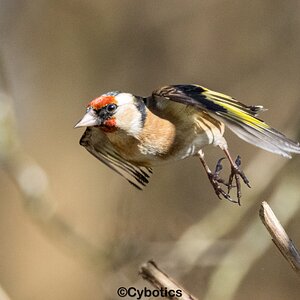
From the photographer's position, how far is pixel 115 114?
239cm

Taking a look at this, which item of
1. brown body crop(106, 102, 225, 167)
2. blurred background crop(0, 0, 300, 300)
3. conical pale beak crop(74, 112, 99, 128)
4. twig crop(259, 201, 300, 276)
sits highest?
conical pale beak crop(74, 112, 99, 128)

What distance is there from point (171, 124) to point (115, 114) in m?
0.18

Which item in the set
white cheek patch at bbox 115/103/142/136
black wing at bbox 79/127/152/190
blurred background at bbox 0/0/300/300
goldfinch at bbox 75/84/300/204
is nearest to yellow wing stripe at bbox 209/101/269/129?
goldfinch at bbox 75/84/300/204

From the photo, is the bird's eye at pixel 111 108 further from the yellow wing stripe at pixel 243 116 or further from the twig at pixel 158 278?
the twig at pixel 158 278

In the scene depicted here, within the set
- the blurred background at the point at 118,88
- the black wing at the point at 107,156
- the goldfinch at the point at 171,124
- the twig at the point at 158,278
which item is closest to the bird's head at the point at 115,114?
the goldfinch at the point at 171,124

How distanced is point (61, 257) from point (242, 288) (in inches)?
56.3

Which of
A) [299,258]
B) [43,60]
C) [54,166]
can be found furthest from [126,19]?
[299,258]

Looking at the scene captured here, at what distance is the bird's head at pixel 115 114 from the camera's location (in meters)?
2.35

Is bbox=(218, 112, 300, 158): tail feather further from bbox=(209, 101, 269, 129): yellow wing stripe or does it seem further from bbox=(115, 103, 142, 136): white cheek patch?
bbox=(115, 103, 142, 136): white cheek patch

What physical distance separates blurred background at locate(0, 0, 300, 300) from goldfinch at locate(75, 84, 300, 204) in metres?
1.53

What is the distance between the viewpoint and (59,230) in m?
3.75

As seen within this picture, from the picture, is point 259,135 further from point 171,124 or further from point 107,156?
point 107,156

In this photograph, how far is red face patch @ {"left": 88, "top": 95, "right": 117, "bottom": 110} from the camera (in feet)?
7.68

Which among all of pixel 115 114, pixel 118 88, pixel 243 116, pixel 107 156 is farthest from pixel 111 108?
pixel 118 88
